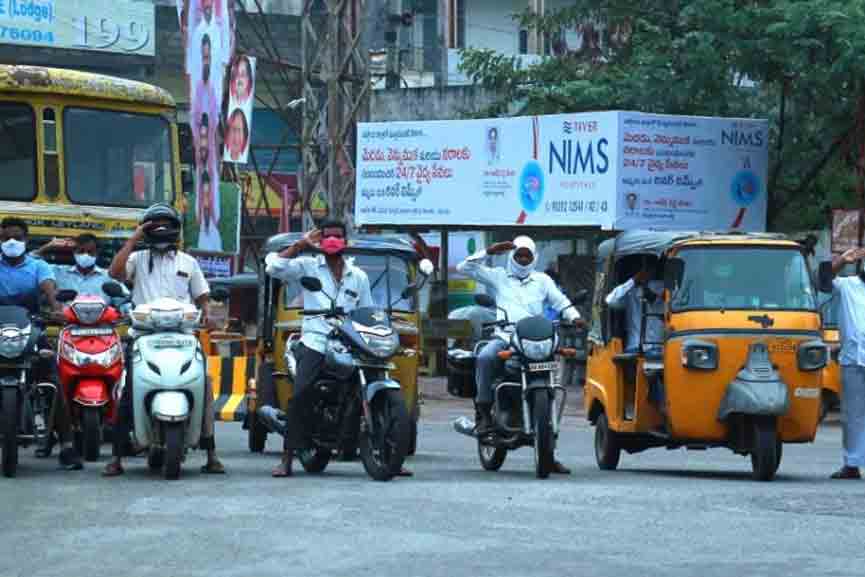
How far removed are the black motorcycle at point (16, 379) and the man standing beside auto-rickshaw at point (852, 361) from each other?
593 centimetres

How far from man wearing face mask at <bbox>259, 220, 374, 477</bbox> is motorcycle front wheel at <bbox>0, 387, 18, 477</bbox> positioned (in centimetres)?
178

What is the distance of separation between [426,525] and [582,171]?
17975 mm

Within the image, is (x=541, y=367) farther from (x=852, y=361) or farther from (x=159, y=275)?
(x=159, y=275)

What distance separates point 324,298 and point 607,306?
303 cm

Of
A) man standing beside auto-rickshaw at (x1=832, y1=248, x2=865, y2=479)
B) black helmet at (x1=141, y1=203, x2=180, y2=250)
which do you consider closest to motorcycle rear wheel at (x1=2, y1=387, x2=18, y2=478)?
black helmet at (x1=141, y1=203, x2=180, y2=250)

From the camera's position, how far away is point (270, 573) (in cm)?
943

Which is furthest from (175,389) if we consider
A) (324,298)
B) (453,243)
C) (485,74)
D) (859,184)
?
(453,243)

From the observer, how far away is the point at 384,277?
728 inches

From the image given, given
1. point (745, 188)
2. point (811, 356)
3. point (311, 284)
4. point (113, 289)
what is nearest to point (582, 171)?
point (745, 188)

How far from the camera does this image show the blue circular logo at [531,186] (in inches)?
1173

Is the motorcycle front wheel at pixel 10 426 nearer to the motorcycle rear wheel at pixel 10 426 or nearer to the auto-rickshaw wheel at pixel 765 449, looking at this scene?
the motorcycle rear wheel at pixel 10 426

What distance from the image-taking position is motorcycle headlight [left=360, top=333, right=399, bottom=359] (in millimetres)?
14453

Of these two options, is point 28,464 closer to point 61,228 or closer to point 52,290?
point 52,290

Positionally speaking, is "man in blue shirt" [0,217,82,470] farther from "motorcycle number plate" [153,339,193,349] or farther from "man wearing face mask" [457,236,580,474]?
"man wearing face mask" [457,236,580,474]
